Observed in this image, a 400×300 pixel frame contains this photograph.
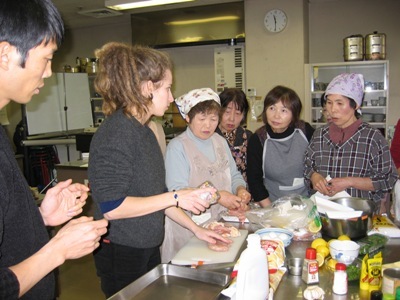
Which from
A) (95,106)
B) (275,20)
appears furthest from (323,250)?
(95,106)

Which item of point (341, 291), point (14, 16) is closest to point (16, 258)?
point (14, 16)

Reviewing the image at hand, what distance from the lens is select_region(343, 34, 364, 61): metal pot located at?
4.87 m

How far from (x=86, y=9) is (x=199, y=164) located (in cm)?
491

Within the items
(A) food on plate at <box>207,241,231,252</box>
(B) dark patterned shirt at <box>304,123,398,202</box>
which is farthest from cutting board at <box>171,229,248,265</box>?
(B) dark patterned shirt at <box>304,123,398,202</box>

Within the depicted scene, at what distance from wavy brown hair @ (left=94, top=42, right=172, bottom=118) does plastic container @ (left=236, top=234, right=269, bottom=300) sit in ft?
2.21

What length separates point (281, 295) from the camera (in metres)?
1.19

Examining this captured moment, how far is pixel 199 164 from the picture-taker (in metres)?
1.96

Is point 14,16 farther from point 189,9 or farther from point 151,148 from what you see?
point 189,9

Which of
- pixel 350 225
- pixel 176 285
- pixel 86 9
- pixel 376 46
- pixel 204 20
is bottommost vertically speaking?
pixel 176 285

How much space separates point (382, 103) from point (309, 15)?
180cm

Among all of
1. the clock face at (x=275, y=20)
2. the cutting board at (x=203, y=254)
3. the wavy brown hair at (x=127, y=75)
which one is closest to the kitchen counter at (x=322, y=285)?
the cutting board at (x=203, y=254)

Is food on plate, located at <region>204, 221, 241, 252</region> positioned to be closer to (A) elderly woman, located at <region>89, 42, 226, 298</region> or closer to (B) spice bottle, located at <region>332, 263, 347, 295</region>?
(A) elderly woman, located at <region>89, 42, 226, 298</region>

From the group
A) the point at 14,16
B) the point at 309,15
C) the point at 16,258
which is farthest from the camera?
the point at 309,15

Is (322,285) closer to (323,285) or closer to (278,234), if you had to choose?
(323,285)
